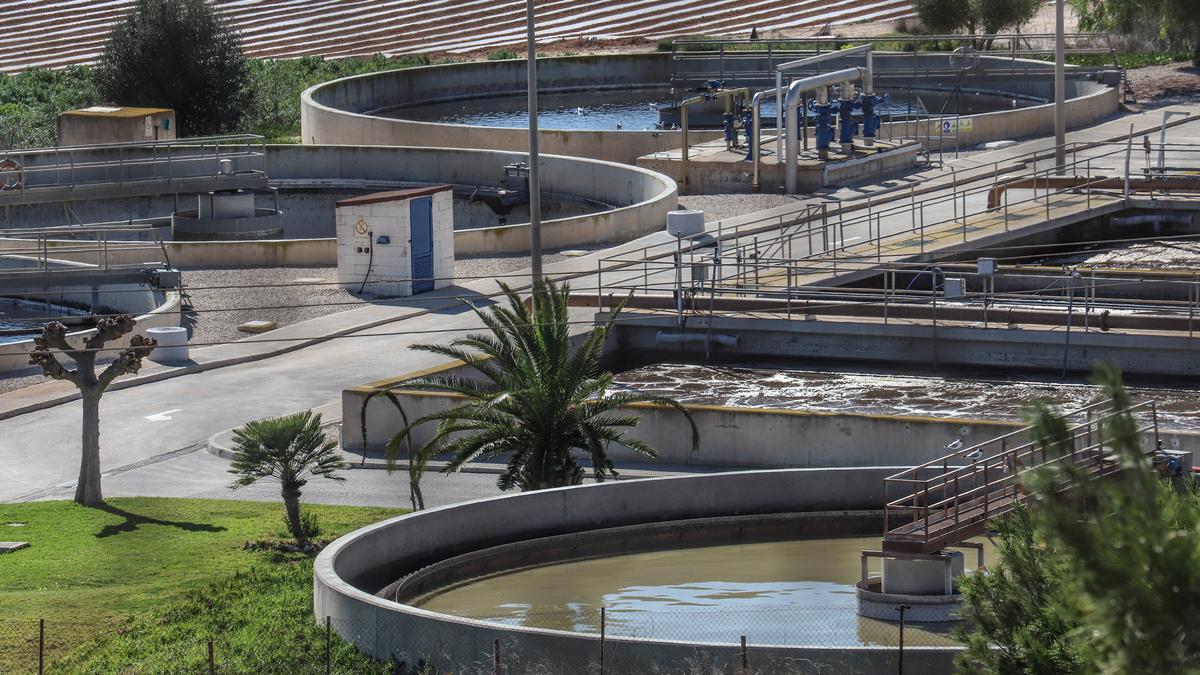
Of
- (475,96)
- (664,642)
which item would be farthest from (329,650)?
(475,96)

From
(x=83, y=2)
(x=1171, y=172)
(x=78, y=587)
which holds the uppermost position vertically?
(x=83, y=2)

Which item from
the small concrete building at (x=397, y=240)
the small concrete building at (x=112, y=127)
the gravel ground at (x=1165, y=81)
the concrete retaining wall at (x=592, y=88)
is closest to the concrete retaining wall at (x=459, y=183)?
the small concrete building at (x=397, y=240)

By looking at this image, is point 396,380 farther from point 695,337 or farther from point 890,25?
point 890,25

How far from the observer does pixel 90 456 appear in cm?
2192

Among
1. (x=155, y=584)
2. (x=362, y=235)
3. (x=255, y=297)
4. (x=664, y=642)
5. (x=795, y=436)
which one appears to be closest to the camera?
(x=664, y=642)

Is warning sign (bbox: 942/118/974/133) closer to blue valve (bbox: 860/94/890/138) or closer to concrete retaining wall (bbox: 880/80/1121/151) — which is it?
concrete retaining wall (bbox: 880/80/1121/151)

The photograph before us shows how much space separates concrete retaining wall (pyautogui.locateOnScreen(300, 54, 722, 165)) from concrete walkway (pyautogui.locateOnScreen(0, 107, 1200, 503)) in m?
11.9

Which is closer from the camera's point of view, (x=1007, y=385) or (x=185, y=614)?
(x=185, y=614)

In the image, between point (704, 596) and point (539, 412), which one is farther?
point (539, 412)

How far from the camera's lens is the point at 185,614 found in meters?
17.4

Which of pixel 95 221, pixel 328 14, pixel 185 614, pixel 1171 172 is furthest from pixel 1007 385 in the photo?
pixel 328 14

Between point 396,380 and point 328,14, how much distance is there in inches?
2584

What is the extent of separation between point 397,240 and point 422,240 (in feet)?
1.42

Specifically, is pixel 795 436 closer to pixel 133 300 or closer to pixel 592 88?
pixel 133 300
